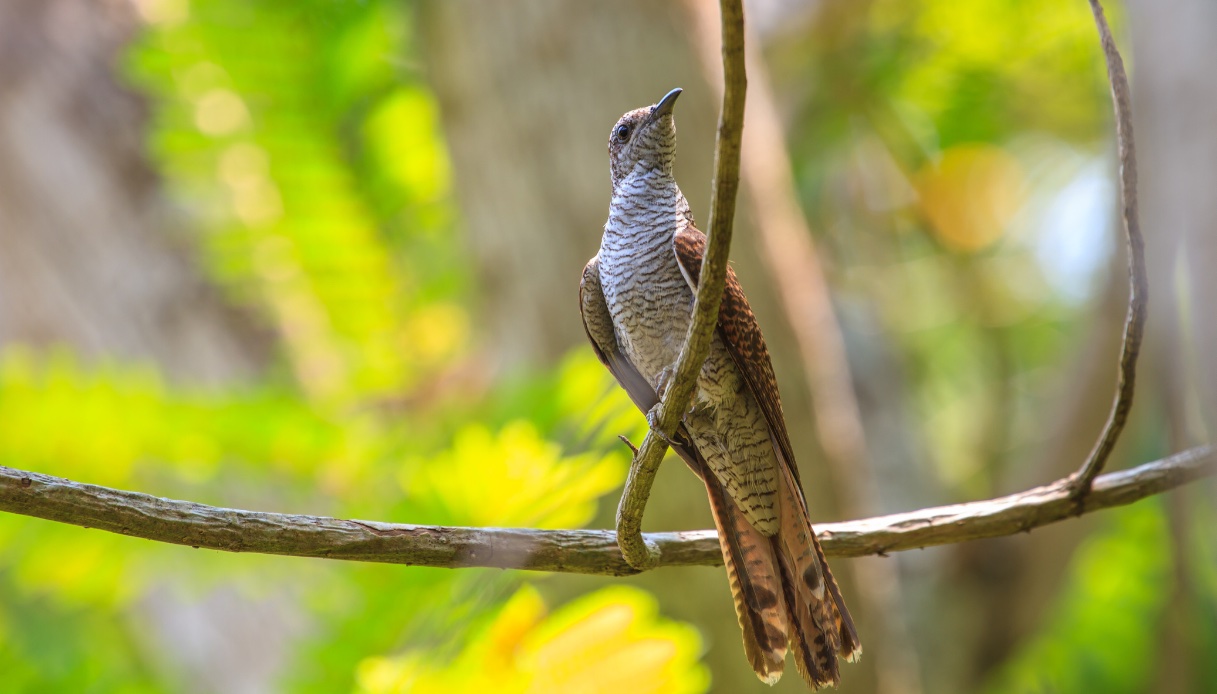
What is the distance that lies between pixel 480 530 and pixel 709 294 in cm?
65

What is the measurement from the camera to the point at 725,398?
2.59 meters

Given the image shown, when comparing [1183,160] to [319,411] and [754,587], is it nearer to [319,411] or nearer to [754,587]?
[754,587]

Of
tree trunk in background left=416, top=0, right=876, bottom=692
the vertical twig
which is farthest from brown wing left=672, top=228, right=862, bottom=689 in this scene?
tree trunk in background left=416, top=0, right=876, bottom=692

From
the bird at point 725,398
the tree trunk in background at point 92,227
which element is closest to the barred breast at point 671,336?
the bird at point 725,398

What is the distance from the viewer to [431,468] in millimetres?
2883

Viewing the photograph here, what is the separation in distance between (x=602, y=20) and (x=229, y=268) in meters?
2.22

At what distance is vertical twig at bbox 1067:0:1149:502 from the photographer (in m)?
1.89

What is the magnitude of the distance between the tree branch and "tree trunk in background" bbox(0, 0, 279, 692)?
4221mm

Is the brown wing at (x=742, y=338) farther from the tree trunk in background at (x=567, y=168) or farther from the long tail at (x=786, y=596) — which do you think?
the tree trunk in background at (x=567, y=168)

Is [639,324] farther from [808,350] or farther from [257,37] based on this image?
[257,37]

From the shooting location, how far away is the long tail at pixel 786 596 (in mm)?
2320

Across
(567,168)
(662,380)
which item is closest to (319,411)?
(567,168)

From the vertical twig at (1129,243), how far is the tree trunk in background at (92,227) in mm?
4663

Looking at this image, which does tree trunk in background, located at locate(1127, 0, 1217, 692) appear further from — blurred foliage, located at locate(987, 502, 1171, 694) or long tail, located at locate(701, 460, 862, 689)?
long tail, located at locate(701, 460, 862, 689)
